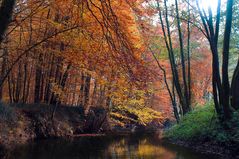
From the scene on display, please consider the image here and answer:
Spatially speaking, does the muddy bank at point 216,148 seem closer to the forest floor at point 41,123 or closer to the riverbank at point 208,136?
the riverbank at point 208,136

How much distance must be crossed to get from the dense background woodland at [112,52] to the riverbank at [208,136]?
22 centimetres

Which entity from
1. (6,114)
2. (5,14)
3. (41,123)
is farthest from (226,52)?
(41,123)

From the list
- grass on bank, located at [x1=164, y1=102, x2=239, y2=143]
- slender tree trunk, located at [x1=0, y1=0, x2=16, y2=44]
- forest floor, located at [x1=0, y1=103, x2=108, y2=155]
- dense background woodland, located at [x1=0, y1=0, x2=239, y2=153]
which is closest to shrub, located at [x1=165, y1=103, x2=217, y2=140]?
grass on bank, located at [x1=164, y1=102, x2=239, y2=143]

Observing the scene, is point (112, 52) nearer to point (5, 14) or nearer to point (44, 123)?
point (5, 14)

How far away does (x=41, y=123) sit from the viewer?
45.7ft

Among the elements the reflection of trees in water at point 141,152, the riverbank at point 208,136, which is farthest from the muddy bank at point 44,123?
the riverbank at point 208,136

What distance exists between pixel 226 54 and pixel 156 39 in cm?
949

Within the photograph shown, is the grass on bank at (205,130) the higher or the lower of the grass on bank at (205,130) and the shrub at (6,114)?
the lower

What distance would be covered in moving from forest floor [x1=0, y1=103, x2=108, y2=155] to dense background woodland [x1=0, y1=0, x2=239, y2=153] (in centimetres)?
49

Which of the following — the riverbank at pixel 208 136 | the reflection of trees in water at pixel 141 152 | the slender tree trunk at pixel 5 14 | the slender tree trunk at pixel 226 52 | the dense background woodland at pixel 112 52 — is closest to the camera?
the slender tree trunk at pixel 5 14

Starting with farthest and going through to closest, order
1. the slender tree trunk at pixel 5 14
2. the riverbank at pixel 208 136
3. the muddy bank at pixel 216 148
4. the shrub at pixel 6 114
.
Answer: the shrub at pixel 6 114
the riverbank at pixel 208 136
the muddy bank at pixel 216 148
the slender tree trunk at pixel 5 14

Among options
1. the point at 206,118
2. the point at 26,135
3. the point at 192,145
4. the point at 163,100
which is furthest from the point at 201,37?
the point at 26,135

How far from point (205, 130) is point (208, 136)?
495 millimetres

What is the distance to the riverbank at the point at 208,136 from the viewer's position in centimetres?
865
